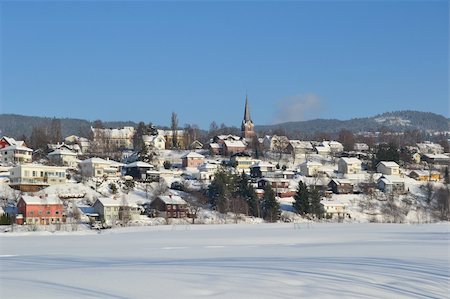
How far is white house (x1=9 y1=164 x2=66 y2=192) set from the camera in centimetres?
4297

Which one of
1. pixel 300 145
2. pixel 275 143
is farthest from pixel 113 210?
pixel 300 145

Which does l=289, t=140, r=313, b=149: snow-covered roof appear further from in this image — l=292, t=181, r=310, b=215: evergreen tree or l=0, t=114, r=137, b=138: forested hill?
l=0, t=114, r=137, b=138: forested hill

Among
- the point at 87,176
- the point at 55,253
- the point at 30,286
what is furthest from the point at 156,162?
the point at 30,286

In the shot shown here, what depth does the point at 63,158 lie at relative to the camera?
5584cm

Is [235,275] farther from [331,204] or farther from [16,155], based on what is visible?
[16,155]

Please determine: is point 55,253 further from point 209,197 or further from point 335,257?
point 209,197

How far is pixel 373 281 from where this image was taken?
838cm

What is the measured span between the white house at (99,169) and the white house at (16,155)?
856 cm

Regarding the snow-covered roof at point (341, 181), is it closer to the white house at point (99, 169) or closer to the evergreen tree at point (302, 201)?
the evergreen tree at point (302, 201)

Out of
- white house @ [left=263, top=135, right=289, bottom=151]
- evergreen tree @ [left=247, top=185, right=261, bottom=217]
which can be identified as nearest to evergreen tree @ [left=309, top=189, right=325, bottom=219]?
evergreen tree @ [left=247, top=185, right=261, bottom=217]

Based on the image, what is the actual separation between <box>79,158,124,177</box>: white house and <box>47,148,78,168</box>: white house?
3387 millimetres

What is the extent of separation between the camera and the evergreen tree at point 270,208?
1585 inches

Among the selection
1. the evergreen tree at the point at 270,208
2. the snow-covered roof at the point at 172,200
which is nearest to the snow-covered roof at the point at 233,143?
the evergreen tree at the point at 270,208

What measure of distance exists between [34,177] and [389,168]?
37.1 m
